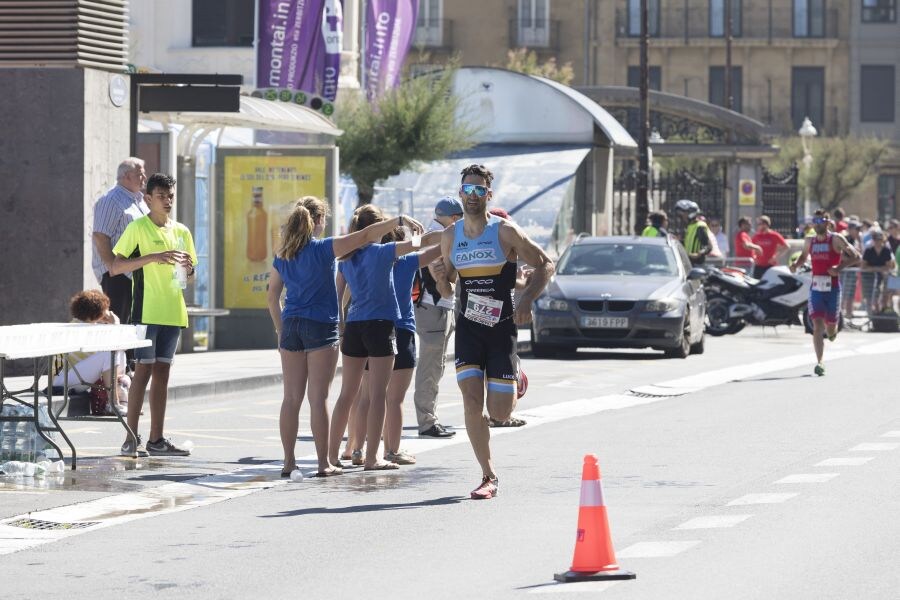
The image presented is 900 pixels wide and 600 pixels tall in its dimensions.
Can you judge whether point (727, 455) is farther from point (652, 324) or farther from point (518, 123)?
point (518, 123)

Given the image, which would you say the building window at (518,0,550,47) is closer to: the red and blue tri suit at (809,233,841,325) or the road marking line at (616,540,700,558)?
the red and blue tri suit at (809,233,841,325)

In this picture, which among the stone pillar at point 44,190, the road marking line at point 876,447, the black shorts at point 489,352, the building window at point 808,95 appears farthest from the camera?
the building window at point 808,95

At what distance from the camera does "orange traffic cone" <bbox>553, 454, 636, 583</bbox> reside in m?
8.74

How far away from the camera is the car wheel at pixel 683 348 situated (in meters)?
24.7

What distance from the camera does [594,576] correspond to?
873cm

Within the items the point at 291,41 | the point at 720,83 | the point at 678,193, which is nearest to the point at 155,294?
the point at 291,41

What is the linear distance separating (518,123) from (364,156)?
3.72 metres

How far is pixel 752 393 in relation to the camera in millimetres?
19516

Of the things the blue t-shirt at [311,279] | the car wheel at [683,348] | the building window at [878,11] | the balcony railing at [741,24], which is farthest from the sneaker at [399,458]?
the building window at [878,11]

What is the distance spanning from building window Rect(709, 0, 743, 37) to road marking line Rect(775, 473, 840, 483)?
63.6 m

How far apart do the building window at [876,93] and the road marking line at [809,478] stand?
211 feet

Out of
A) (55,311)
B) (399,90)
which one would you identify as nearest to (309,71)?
(399,90)

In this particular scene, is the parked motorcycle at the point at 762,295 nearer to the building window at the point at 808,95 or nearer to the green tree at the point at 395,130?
the green tree at the point at 395,130

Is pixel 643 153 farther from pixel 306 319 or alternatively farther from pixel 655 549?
pixel 655 549
